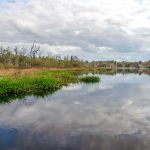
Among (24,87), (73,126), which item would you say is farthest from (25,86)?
(73,126)

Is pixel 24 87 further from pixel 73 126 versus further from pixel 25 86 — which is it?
pixel 73 126

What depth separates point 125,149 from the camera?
40.2ft

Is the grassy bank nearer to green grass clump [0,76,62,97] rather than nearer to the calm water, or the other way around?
green grass clump [0,76,62,97]

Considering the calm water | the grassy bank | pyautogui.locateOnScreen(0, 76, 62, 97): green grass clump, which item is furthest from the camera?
pyautogui.locateOnScreen(0, 76, 62, 97): green grass clump

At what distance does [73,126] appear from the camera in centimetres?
1644

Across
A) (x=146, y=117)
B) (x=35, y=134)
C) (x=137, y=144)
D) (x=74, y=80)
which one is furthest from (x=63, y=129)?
(x=74, y=80)

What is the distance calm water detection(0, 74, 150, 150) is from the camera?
42.4ft

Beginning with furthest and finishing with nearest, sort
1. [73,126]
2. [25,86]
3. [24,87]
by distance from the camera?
1. [25,86]
2. [24,87]
3. [73,126]

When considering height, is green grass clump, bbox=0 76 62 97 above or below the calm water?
above

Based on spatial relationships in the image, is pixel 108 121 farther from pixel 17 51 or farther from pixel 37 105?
pixel 17 51

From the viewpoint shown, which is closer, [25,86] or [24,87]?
[24,87]

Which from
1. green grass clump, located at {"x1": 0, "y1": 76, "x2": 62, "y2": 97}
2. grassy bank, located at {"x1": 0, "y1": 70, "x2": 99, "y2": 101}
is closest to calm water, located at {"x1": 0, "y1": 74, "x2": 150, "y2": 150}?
grassy bank, located at {"x1": 0, "y1": 70, "x2": 99, "y2": 101}

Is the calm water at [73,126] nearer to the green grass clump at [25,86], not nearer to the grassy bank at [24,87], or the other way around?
the grassy bank at [24,87]

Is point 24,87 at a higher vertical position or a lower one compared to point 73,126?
higher
